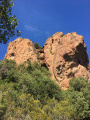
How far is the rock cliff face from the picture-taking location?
1108 inches

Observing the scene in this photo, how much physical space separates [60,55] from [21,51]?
10.8 m

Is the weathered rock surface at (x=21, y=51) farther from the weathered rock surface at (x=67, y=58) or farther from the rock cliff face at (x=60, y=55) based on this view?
the weathered rock surface at (x=67, y=58)

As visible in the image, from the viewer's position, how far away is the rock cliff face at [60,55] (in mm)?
28138

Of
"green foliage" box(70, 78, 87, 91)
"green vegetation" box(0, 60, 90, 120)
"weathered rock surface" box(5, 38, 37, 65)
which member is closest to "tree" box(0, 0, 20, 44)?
"green vegetation" box(0, 60, 90, 120)

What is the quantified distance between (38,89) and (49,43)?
2044cm

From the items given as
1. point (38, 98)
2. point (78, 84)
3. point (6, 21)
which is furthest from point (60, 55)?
point (6, 21)

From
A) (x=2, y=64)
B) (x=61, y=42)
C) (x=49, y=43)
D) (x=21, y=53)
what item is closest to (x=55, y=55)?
(x=61, y=42)

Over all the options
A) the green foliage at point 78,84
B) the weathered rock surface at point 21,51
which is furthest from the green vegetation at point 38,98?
the weathered rock surface at point 21,51

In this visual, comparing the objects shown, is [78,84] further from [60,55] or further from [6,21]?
[6,21]

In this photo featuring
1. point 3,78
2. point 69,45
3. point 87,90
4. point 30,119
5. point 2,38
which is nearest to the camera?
point 2,38

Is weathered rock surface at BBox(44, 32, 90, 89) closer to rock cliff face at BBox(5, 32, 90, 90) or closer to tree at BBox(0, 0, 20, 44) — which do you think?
rock cliff face at BBox(5, 32, 90, 90)

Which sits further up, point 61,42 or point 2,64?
point 61,42

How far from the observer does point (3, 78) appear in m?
26.5

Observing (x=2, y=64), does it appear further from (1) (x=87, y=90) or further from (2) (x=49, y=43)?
(1) (x=87, y=90)
